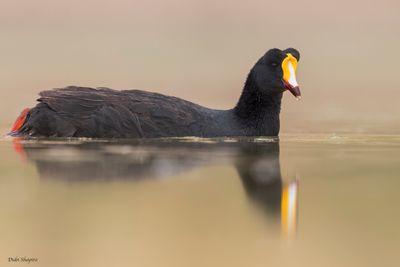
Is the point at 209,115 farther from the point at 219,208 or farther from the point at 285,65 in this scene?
the point at 219,208

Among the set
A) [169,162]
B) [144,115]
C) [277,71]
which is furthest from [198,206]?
[277,71]

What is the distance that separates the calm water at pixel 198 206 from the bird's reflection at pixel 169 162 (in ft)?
0.05

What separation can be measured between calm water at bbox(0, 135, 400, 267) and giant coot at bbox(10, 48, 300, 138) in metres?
1.39

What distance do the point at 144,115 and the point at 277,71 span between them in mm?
2130

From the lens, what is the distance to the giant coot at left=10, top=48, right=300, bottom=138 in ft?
38.6

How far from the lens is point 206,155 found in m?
9.70

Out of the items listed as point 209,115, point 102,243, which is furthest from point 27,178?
point 209,115

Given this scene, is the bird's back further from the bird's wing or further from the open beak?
the open beak

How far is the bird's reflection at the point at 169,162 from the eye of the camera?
23.3 feet

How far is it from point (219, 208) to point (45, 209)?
1.33m

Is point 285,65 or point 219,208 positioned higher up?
point 285,65

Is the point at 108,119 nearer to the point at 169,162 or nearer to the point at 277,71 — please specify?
the point at 277,71

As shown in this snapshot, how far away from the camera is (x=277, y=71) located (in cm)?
1245

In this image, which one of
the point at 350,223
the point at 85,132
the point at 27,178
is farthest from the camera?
the point at 85,132
